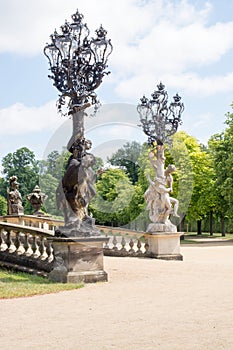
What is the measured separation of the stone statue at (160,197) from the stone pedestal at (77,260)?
707 cm

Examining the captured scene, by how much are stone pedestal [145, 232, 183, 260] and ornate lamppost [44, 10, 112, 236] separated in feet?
21.9

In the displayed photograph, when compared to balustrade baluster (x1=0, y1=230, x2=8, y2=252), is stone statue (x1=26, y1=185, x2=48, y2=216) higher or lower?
higher

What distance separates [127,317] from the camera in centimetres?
754

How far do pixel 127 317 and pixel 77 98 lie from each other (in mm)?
6148

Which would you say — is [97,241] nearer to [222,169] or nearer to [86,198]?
[86,198]

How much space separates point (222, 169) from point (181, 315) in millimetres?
29946

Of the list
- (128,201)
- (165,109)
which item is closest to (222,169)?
(128,201)

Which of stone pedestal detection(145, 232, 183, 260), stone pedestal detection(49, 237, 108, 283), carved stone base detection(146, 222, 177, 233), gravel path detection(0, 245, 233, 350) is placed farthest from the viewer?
carved stone base detection(146, 222, 177, 233)

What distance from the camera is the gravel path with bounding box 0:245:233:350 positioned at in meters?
6.01

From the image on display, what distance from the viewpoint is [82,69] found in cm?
1220

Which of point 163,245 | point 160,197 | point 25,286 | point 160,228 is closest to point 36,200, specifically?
point 160,197

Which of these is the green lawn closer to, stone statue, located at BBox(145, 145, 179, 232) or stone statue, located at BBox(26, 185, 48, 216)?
stone statue, located at BBox(145, 145, 179, 232)

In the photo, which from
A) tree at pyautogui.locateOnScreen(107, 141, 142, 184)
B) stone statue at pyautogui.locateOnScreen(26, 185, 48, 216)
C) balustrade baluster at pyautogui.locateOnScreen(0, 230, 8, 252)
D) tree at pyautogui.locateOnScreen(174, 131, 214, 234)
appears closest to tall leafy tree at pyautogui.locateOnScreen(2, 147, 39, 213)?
tree at pyautogui.locateOnScreen(107, 141, 142, 184)

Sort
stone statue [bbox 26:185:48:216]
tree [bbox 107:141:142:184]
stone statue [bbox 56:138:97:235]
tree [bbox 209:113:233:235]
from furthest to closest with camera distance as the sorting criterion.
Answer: tree [bbox 209:113:233:235]
tree [bbox 107:141:142:184]
stone statue [bbox 26:185:48:216]
stone statue [bbox 56:138:97:235]
